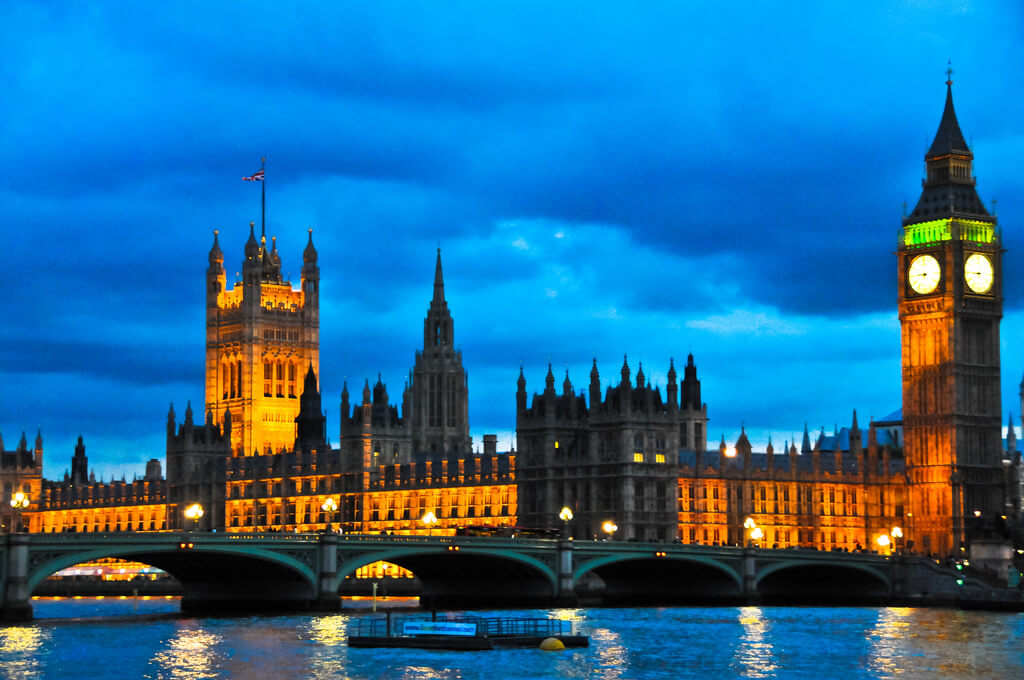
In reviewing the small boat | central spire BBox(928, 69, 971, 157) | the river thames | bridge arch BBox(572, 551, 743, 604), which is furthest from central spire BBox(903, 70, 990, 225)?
the small boat

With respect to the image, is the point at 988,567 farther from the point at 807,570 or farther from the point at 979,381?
the point at 979,381

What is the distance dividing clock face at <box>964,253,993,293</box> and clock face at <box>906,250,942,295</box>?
2.55 meters

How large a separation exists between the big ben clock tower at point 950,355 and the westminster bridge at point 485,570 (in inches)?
1242

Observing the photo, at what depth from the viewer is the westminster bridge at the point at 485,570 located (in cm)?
11150

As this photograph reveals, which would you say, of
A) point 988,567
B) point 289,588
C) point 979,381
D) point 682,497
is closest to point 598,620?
point 289,588

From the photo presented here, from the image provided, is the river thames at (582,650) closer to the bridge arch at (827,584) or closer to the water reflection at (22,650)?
the water reflection at (22,650)

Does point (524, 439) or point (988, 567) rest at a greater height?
point (524, 439)

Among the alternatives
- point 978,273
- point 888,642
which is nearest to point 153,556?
point 888,642

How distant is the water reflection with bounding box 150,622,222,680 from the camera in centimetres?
8756

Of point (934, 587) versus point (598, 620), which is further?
point (934, 587)

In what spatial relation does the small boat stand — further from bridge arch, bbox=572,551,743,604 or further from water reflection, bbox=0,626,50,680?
bridge arch, bbox=572,551,743,604

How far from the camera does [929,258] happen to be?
180 m

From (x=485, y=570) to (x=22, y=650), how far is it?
44442 mm

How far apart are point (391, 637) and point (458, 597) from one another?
42.6 meters
